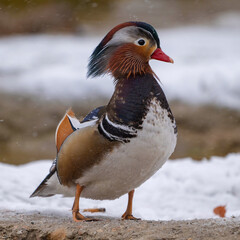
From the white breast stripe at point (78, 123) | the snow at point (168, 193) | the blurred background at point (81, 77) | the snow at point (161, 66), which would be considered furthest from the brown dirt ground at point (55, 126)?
the white breast stripe at point (78, 123)

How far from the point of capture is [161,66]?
945 cm

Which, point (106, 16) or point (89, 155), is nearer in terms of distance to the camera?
point (89, 155)

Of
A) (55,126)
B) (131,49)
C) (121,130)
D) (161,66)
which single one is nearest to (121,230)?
(121,130)

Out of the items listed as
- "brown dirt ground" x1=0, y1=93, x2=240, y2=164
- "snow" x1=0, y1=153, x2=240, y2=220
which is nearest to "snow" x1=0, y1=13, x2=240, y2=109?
"brown dirt ground" x1=0, y1=93, x2=240, y2=164

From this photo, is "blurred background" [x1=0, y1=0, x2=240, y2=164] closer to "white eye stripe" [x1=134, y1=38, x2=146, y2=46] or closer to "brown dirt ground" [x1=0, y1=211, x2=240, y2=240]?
"white eye stripe" [x1=134, y1=38, x2=146, y2=46]

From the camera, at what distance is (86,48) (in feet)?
37.0

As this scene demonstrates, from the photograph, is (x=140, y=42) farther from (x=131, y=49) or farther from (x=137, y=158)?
(x=137, y=158)

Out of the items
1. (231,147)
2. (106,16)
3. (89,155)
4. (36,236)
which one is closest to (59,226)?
(36,236)

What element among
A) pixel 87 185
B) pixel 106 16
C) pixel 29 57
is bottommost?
pixel 87 185

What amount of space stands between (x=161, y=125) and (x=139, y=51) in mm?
448

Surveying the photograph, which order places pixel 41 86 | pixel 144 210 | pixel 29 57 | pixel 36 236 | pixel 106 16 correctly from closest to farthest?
1. pixel 36 236
2. pixel 144 210
3. pixel 41 86
4. pixel 29 57
5. pixel 106 16

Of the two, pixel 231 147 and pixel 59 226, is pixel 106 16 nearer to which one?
pixel 231 147

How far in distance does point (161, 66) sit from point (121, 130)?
21.8 ft

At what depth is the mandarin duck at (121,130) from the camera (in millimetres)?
2939
